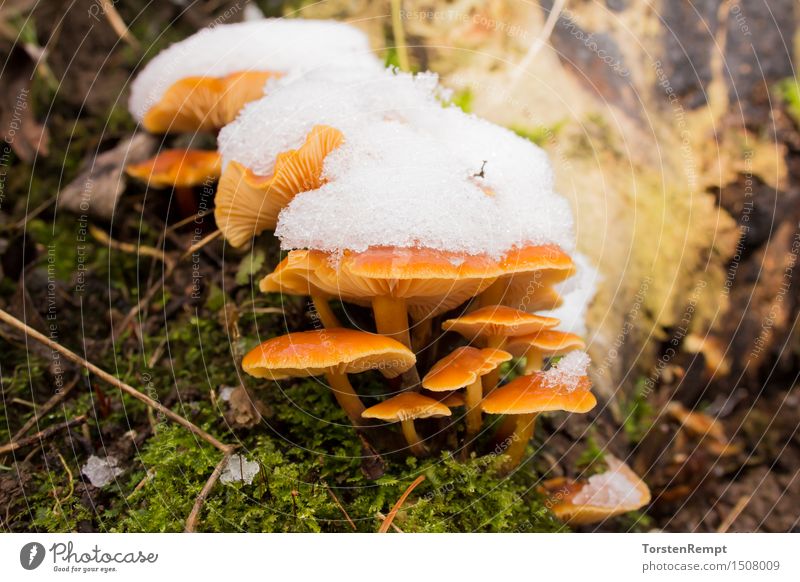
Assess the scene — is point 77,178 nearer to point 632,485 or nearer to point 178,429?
point 178,429

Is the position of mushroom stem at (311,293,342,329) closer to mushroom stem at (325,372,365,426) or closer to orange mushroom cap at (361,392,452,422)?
mushroom stem at (325,372,365,426)

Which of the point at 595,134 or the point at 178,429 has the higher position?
the point at 595,134

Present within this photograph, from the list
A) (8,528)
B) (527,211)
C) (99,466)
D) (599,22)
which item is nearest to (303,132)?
(527,211)

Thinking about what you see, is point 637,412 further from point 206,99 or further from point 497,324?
point 206,99

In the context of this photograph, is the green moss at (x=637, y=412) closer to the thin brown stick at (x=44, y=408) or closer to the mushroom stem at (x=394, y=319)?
the mushroom stem at (x=394, y=319)

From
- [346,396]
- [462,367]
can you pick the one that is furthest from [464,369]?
[346,396]

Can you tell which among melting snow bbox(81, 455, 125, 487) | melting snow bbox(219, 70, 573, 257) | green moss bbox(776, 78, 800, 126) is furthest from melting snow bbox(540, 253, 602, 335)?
green moss bbox(776, 78, 800, 126)
